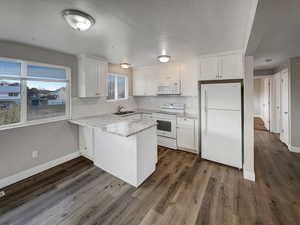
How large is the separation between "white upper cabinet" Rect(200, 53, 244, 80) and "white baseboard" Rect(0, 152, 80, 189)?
144 inches

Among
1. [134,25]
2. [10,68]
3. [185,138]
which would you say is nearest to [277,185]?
[185,138]

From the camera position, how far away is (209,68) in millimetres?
3201

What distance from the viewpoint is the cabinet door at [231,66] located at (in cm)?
289

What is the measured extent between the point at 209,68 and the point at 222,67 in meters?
0.27

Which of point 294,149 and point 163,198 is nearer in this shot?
point 163,198

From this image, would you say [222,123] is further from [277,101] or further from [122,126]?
[277,101]

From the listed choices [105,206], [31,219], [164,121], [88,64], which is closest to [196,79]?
[164,121]

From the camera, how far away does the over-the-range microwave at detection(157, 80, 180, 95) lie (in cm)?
389

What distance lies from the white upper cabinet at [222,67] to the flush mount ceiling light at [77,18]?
254 centimetres

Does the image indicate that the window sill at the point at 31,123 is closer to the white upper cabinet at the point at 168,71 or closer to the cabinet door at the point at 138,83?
the cabinet door at the point at 138,83

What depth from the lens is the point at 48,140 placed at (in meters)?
2.89

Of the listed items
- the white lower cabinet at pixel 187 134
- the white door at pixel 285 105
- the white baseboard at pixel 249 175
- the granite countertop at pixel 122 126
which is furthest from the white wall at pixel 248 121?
the white door at pixel 285 105

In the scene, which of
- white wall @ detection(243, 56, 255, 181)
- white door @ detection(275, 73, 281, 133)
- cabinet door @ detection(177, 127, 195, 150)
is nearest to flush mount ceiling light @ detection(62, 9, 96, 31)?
white wall @ detection(243, 56, 255, 181)

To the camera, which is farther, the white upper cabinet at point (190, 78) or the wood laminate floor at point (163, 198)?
the white upper cabinet at point (190, 78)
